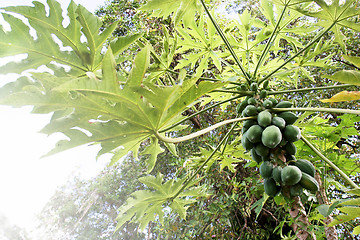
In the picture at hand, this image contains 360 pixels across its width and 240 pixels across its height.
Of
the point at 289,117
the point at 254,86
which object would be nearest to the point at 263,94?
the point at 254,86

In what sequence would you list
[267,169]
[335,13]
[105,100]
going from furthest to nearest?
[335,13] → [267,169] → [105,100]

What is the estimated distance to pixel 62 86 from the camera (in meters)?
0.50

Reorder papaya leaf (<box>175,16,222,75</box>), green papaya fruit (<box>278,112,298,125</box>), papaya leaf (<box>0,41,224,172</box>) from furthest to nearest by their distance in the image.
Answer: papaya leaf (<box>175,16,222,75</box>) < green papaya fruit (<box>278,112,298,125</box>) < papaya leaf (<box>0,41,224,172</box>)

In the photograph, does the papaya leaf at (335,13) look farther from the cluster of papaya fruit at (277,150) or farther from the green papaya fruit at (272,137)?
the green papaya fruit at (272,137)

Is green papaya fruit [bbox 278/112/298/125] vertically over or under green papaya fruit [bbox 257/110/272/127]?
under

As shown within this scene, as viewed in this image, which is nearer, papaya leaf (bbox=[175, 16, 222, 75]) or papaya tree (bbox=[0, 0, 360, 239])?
papaya tree (bbox=[0, 0, 360, 239])

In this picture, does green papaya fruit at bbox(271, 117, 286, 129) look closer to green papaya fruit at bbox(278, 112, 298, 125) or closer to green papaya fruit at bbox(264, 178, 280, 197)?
green papaya fruit at bbox(278, 112, 298, 125)

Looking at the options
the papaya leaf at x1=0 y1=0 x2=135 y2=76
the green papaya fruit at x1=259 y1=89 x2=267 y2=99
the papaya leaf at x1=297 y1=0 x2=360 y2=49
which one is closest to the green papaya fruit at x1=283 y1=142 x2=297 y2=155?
the green papaya fruit at x1=259 y1=89 x2=267 y2=99

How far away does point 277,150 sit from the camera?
0.72 metres

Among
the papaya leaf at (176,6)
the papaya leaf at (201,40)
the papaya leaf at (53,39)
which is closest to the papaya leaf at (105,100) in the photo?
the papaya leaf at (53,39)

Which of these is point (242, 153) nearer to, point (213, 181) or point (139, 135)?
Result: point (139, 135)

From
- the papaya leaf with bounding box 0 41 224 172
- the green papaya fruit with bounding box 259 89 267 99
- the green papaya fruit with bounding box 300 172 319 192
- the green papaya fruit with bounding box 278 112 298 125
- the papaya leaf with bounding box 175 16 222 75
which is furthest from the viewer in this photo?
the papaya leaf with bounding box 175 16 222 75

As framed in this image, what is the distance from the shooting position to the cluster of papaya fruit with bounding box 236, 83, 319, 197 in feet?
2.13

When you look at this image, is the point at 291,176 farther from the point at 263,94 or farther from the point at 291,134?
the point at 263,94
